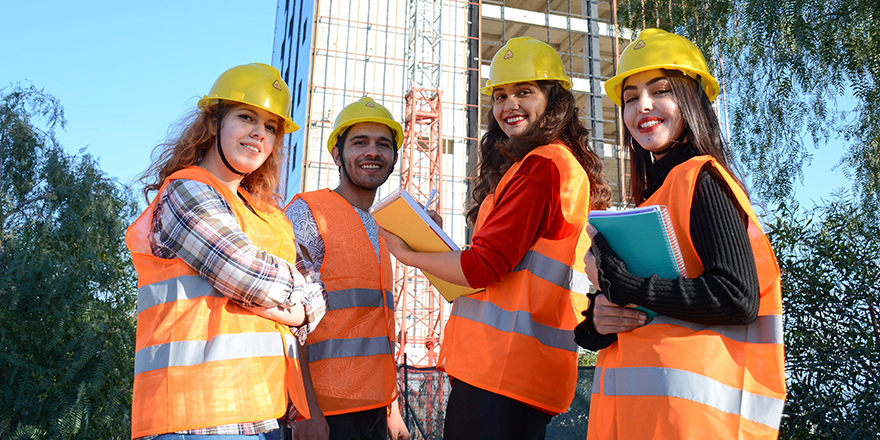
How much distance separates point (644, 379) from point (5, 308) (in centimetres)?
858

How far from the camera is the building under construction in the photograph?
74.9 ft

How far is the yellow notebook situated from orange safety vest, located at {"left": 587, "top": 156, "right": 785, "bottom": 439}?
778 mm

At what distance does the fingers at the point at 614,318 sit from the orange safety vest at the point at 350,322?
135 centimetres

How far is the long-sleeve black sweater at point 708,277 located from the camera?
5.31ft

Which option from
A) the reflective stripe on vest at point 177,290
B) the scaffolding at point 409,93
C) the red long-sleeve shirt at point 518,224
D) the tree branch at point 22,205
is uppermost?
the scaffolding at point 409,93

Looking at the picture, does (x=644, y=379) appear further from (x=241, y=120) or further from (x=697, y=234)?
(x=241, y=120)

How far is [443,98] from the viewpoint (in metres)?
25.1

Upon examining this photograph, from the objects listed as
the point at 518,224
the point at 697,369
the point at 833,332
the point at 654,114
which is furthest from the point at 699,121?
the point at 833,332

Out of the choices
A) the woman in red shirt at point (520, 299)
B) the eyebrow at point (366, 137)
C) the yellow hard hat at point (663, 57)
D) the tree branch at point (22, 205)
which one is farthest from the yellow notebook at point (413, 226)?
the tree branch at point (22, 205)

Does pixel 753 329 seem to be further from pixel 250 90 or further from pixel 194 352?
pixel 250 90

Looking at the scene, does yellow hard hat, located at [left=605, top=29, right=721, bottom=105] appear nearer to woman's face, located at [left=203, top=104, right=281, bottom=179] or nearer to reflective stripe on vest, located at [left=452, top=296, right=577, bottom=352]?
reflective stripe on vest, located at [left=452, top=296, right=577, bottom=352]

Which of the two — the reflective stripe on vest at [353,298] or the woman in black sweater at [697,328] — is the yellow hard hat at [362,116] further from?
the woman in black sweater at [697,328]

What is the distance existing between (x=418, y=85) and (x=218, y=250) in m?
22.3

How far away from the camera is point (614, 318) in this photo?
183cm
